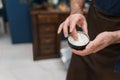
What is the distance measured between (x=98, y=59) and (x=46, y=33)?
3.41 feet

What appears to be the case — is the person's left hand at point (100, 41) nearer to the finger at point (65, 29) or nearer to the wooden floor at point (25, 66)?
the finger at point (65, 29)

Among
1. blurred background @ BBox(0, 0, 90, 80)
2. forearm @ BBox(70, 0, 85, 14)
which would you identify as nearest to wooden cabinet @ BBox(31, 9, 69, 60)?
blurred background @ BBox(0, 0, 90, 80)

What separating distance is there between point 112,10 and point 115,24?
0.22 ft

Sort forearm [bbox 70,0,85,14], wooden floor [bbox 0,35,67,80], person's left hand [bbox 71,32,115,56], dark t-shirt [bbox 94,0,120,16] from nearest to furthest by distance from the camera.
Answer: person's left hand [bbox 71,32,115,56] < dark t-shirt [bbox 94,0,120,16] < forearm [bbox 70,0,85,14] < wooden floor [bbox 0,35,67,80]

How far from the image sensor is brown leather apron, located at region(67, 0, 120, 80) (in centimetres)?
97

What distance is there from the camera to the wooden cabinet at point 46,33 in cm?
192

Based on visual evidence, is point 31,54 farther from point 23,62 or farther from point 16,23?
point 16,23

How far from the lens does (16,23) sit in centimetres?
225

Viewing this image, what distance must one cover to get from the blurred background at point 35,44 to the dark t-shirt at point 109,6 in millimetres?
861

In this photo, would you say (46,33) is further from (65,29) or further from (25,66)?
(65,29)

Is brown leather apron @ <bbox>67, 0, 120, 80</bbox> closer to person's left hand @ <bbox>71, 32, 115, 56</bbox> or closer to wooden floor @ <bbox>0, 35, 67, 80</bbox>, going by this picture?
person's left hand @ <bbox>71, 32, 115, 56</bbox>

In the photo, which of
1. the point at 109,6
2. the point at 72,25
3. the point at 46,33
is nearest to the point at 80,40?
the point at 72,25

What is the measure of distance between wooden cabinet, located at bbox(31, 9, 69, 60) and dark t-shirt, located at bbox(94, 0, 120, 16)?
0.95 meters

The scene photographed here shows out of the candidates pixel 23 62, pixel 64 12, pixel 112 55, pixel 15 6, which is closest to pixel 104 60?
pixel 112 55
